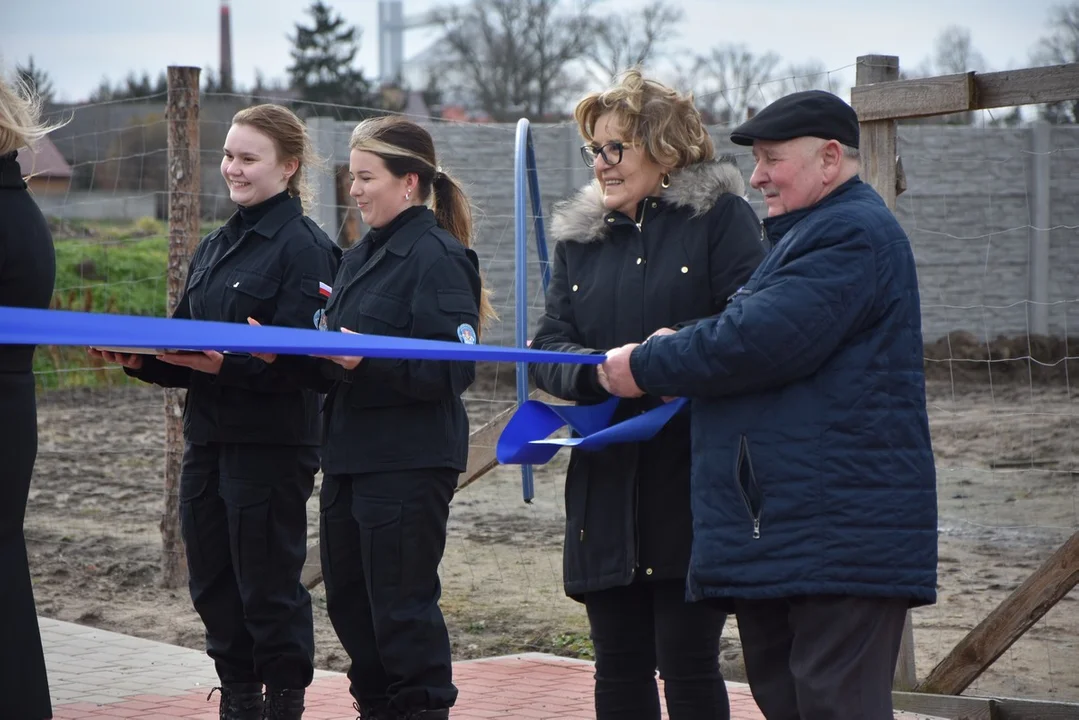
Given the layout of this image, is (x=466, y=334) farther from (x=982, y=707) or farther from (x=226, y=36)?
(x=226, y=36)

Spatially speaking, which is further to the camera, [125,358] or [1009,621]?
[1009,621]

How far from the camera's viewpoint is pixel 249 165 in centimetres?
419

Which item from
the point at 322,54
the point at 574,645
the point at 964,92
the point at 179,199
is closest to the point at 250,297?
the point at 964,92

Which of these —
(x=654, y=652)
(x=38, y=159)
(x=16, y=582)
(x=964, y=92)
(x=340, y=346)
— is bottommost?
(x=654, y=652)

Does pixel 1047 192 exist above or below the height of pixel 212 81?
below

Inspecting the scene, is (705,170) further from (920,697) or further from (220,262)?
(920,697)

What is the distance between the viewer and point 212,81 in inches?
2237

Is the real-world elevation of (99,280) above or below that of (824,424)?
above

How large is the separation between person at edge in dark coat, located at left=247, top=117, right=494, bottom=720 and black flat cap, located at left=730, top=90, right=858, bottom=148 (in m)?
1.16

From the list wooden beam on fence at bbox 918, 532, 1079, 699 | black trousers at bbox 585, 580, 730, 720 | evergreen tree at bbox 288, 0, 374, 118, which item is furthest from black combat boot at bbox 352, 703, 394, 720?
evergreen tree at bbox 288, 0, 374, 118

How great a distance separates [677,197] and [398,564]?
1.28 meters

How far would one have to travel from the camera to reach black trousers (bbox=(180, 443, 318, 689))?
407 centimetres

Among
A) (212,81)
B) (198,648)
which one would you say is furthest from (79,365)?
(212,81)

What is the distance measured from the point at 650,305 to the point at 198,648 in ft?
11.8
